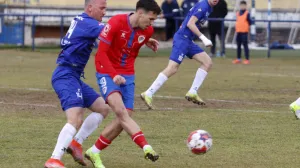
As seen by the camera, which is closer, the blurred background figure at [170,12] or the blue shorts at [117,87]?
the blue shorts at [117,87]

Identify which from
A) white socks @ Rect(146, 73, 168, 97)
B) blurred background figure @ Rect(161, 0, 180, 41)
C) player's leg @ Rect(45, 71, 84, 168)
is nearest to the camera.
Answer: player's leg @ Rect(45, 71, 84, 168)

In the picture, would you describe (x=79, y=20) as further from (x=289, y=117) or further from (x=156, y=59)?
(x=156, y=59)

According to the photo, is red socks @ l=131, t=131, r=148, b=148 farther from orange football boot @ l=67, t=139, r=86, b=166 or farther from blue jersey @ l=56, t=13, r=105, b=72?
blue jersey @ l=56, t=13, r=105, b=72

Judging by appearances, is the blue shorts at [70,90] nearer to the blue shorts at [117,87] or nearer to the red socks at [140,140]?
the blue shorts at [117,87]

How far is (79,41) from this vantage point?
30.5 ft

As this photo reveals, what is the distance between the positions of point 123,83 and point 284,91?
980cm

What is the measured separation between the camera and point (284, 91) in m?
18.2

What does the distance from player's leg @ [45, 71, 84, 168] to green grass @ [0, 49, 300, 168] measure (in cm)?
60

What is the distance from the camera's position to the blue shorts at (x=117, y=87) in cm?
913

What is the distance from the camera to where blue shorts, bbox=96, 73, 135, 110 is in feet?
30.0

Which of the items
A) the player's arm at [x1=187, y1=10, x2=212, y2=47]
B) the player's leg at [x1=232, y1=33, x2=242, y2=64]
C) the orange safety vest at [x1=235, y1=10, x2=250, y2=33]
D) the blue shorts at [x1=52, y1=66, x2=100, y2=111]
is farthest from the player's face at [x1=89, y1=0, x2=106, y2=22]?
the orange safety vest at [x1=235, y1=10, x2=250, y2=33]

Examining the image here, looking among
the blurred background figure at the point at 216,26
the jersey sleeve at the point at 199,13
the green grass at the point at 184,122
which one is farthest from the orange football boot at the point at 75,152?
the blurred background figure at the point at 216,26

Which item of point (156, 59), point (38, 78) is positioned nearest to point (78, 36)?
point (38, 78)

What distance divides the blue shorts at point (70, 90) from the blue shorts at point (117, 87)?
254mm
